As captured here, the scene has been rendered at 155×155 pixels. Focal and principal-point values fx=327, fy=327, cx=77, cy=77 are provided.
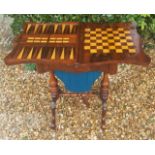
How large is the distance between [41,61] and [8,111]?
1142mm

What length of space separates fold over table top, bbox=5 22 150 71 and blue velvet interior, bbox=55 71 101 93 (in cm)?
36

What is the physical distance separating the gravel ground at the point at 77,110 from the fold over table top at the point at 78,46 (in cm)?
89

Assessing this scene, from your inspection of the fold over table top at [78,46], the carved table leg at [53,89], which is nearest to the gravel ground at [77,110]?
the carved table leg at [53,89]

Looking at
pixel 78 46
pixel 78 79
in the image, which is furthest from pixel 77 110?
pixel 78 46

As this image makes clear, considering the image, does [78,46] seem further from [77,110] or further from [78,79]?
[77,110]

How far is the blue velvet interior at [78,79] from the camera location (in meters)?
2.97

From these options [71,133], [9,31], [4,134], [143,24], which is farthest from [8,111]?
[143,24]

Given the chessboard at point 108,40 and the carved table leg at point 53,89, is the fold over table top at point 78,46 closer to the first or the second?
the chessboard at point 108,40

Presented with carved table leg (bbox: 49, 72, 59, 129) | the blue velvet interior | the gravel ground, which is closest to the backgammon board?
carved table leg (bbox: 49, 72, 59, 129)

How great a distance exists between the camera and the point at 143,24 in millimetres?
3857

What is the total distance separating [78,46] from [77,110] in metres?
0.96

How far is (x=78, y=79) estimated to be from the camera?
9.84ft

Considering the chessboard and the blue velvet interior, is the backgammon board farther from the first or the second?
the blue velvet interior

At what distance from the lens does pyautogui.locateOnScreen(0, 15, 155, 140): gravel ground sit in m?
3.20
